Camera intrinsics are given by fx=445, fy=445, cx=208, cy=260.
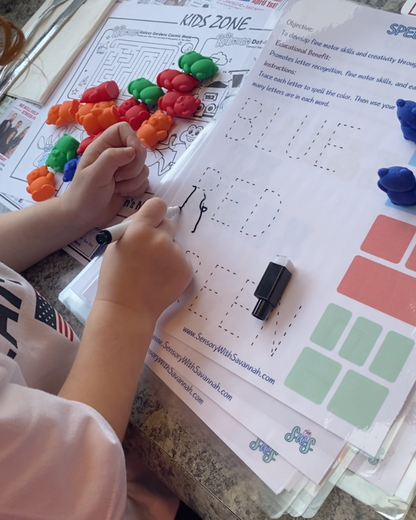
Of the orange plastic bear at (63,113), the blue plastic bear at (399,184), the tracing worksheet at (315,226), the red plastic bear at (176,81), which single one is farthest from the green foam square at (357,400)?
the orange plastic bear at (63,113)

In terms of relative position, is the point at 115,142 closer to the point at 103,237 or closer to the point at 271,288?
the point at 103,237

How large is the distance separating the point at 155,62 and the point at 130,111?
0.10 m

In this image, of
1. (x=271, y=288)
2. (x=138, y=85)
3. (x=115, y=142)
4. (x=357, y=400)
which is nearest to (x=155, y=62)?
(x=138, y=85)

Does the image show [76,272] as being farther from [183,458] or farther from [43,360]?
[183,458]

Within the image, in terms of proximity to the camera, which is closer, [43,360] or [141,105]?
[43,360]

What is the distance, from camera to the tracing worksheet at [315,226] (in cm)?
32

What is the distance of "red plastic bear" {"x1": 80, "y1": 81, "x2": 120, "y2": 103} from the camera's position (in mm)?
607

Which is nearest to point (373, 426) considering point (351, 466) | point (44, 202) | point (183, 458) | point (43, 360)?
point (351, 466)

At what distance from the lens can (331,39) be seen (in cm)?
46

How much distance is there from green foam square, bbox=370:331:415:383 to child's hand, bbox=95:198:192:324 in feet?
0.60

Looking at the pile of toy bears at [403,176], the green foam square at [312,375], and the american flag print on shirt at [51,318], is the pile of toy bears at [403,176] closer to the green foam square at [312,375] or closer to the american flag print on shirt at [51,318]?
the green foam square at [312,375]

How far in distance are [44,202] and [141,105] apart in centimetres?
18

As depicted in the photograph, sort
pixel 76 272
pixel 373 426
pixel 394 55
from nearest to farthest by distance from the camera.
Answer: pixel 373 426
pixel 394 55
pixel 76 272

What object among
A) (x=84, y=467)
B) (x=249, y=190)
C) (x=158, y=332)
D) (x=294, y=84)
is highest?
(x=294, y=84)
